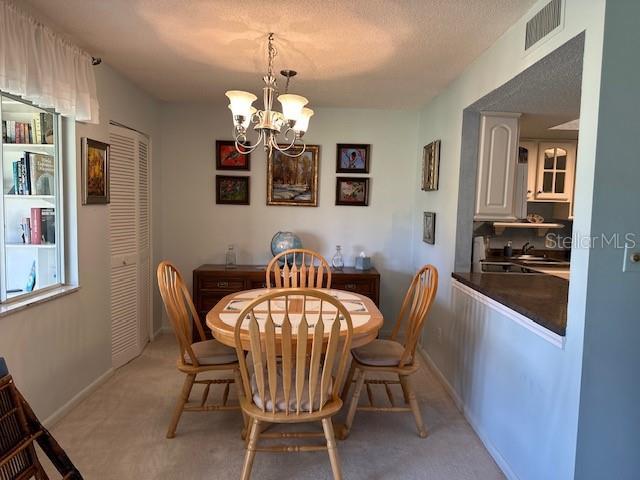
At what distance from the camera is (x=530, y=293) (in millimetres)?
2271

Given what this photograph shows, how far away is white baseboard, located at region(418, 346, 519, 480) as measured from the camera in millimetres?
2052

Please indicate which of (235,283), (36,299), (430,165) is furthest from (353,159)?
(36,299)

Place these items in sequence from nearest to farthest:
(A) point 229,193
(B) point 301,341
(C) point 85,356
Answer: (B) point 301,341
(C) point 85,356
(A) point 229,193

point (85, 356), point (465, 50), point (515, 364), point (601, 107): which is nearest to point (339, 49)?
point (465, 50)

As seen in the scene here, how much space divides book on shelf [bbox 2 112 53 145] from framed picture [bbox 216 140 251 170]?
1.65 m

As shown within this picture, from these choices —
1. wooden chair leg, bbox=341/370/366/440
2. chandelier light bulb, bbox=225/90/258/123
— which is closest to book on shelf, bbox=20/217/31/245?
chandelier light bulb, bbox=225/90/258/123

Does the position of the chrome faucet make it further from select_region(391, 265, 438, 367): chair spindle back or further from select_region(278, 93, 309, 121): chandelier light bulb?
select_region(278, 93, 309, 121): chandelier light bulb

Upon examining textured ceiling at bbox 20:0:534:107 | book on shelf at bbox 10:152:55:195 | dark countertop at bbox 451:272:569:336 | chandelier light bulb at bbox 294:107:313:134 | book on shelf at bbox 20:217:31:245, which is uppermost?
textured ceiling at bbox 20:0:534:107

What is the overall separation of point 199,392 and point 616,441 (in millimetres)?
2422

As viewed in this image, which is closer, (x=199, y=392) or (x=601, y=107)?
(x=601, y=107)

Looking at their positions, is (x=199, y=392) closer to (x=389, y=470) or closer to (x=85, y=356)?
(x=85, y=356)

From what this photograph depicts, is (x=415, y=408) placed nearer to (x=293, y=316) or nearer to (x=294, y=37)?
(x=293, y=316)

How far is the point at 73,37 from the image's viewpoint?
8.02 feet

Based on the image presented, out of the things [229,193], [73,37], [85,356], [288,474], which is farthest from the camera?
[229,193]
